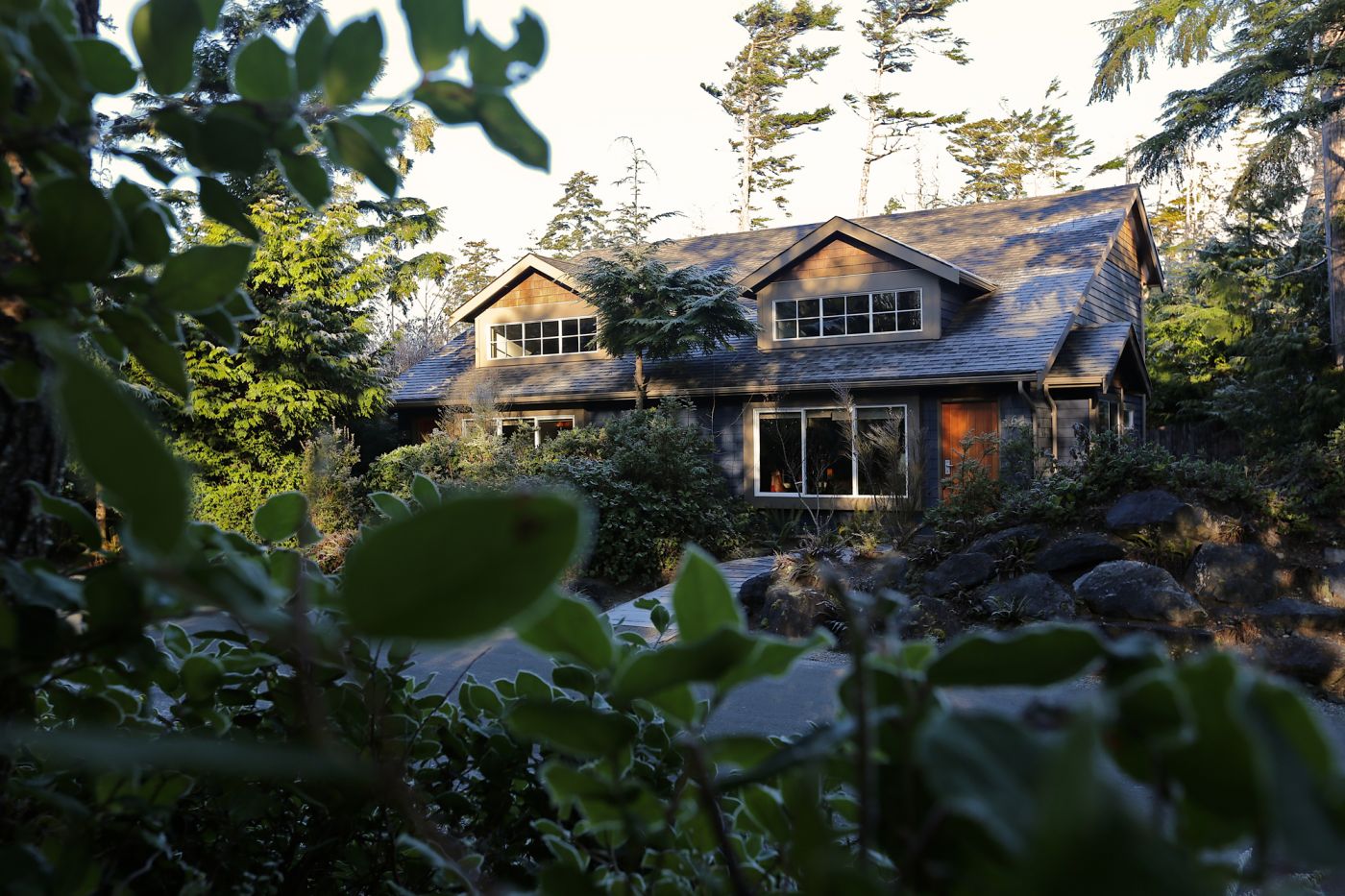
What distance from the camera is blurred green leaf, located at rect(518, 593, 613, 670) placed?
1.64 feet

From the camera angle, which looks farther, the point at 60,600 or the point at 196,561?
the point at 60,600

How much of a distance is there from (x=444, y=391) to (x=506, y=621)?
16.3m

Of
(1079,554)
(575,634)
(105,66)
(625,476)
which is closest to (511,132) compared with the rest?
(105,66)

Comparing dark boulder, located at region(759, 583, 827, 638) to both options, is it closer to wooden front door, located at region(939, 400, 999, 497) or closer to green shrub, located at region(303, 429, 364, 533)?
wooden front door, located at region(939, 400, 999, 497)

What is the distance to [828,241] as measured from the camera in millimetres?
14102

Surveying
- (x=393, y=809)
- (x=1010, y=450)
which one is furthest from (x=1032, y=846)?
(x=1010, y=450)

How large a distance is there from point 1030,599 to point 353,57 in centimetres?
763

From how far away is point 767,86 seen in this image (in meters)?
29.2

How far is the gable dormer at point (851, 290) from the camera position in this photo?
535 inches

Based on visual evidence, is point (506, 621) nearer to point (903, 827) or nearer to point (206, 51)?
point (903, 827)

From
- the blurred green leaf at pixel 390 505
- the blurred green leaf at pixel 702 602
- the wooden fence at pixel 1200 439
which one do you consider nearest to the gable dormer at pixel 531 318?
the wooden fence at pixel 1200 439

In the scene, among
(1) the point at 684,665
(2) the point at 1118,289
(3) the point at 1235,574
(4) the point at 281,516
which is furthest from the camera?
(2) the point at 1118,289

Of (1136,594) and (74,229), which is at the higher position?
(74,229)

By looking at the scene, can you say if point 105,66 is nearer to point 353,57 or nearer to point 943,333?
point 353,57
